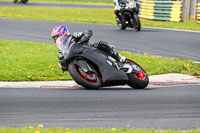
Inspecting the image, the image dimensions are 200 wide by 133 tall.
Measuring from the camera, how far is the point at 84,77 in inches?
398

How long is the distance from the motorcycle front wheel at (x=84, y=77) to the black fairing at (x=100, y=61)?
152 mm

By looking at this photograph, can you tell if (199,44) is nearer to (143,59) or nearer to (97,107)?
(143,59)

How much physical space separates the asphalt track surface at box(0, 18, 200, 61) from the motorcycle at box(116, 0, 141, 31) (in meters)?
0.32

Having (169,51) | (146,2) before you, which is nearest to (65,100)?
(169,51)

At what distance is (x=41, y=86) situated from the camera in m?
11.0

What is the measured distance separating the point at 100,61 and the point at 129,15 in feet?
45.5

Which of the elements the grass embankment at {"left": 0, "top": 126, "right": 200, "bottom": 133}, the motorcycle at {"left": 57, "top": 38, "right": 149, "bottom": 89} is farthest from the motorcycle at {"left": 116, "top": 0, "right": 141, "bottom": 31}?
the grass embankment at {"left": 0, "top": 126, "right": 200, "bottom": 133}

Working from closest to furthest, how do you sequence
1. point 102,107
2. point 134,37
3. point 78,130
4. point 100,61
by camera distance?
1. point 78,130
2. point 102,107
3. point 100,61
4. point 134,37

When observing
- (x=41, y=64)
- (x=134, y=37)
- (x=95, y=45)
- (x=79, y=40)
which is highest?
(x=79, y=40)

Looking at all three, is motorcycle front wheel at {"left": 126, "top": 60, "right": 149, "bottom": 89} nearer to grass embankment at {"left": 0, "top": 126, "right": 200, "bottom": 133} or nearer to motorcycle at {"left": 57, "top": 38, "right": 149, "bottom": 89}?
motorcycle at {"left": 57, "top": 38, "right": 149, "bottom": 89}

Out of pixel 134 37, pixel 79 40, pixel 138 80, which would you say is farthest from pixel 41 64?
pixel 134 37

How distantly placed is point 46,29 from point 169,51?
8.29 meters

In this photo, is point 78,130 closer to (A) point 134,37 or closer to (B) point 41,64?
(B) point 41,64

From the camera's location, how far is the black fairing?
1020cm
